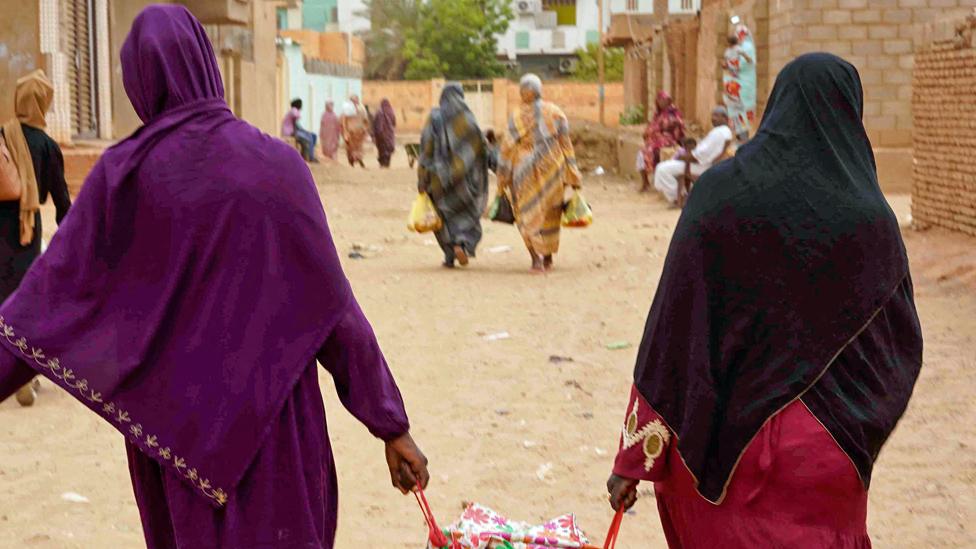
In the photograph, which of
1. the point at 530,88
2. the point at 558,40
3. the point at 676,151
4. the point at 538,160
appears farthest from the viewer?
the point at 558,40

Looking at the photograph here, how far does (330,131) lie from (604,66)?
29.8 metres

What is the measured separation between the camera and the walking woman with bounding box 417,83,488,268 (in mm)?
11539

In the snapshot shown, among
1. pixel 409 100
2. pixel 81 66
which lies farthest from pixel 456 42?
pixel 81 66

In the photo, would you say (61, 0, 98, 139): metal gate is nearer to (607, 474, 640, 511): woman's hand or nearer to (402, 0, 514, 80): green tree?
(607, 474, 640, 511): woman's hand

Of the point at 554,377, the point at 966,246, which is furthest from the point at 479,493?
the point at 966,246

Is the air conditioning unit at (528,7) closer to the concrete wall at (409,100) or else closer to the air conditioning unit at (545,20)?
the air conditioning unit at (545,20)

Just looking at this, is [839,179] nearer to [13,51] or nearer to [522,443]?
[522,443]

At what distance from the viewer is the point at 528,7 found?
68688 millimetres

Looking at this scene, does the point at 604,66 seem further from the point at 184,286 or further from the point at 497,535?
the point at 184,286

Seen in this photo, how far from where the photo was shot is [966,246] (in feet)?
38.1

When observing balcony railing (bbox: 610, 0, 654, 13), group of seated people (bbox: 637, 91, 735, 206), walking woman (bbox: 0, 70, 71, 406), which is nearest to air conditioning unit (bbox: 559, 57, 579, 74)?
balcony railing (bbox: 610, 0, 654, 13)

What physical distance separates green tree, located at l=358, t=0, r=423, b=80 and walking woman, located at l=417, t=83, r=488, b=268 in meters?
52.1

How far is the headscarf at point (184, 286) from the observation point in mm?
2854

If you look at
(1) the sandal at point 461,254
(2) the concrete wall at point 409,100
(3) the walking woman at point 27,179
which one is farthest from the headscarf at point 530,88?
(2) the concrete wall at point 409,100
